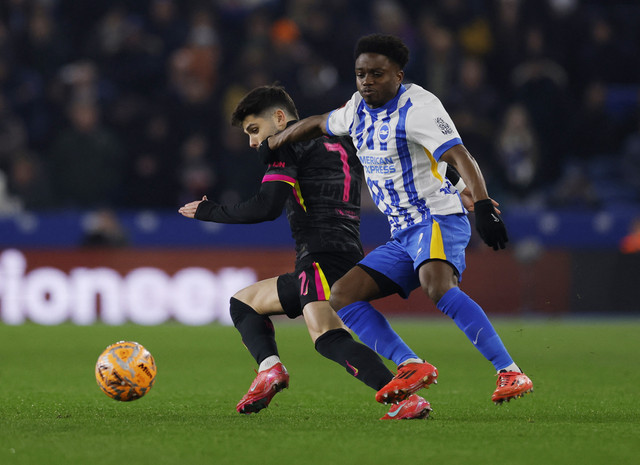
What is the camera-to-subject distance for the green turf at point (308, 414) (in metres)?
3.77

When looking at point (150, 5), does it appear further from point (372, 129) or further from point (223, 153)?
point (372, 129)

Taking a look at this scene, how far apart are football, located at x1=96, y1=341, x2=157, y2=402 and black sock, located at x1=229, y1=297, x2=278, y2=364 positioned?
1.68 ft

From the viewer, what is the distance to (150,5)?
587 inches

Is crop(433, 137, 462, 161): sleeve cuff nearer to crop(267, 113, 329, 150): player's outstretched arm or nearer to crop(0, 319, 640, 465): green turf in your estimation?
crop(267, 113, 329, 150): player's outstretched arm

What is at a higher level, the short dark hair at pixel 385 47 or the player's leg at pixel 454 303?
the short dark hair at pixel 385 47

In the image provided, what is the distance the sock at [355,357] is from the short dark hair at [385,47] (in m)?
1.33

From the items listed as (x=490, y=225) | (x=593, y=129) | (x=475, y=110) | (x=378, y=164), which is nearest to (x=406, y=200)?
(x=378, y=164)

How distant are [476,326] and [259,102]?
5.49ft

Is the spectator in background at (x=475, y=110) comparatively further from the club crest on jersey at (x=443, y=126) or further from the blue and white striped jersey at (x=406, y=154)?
the club crest on jersey at (x=443, y=126)

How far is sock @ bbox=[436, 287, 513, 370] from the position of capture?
4.70 meters

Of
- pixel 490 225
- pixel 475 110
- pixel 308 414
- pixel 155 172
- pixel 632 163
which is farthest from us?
pixel 632 163

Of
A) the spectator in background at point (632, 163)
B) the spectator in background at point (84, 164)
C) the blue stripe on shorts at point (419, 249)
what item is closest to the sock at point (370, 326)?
the blue stripe on shorts at point (419, 249)

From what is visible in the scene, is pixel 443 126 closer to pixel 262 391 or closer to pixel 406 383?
pixel 406 383

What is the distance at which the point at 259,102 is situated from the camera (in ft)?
17.9
